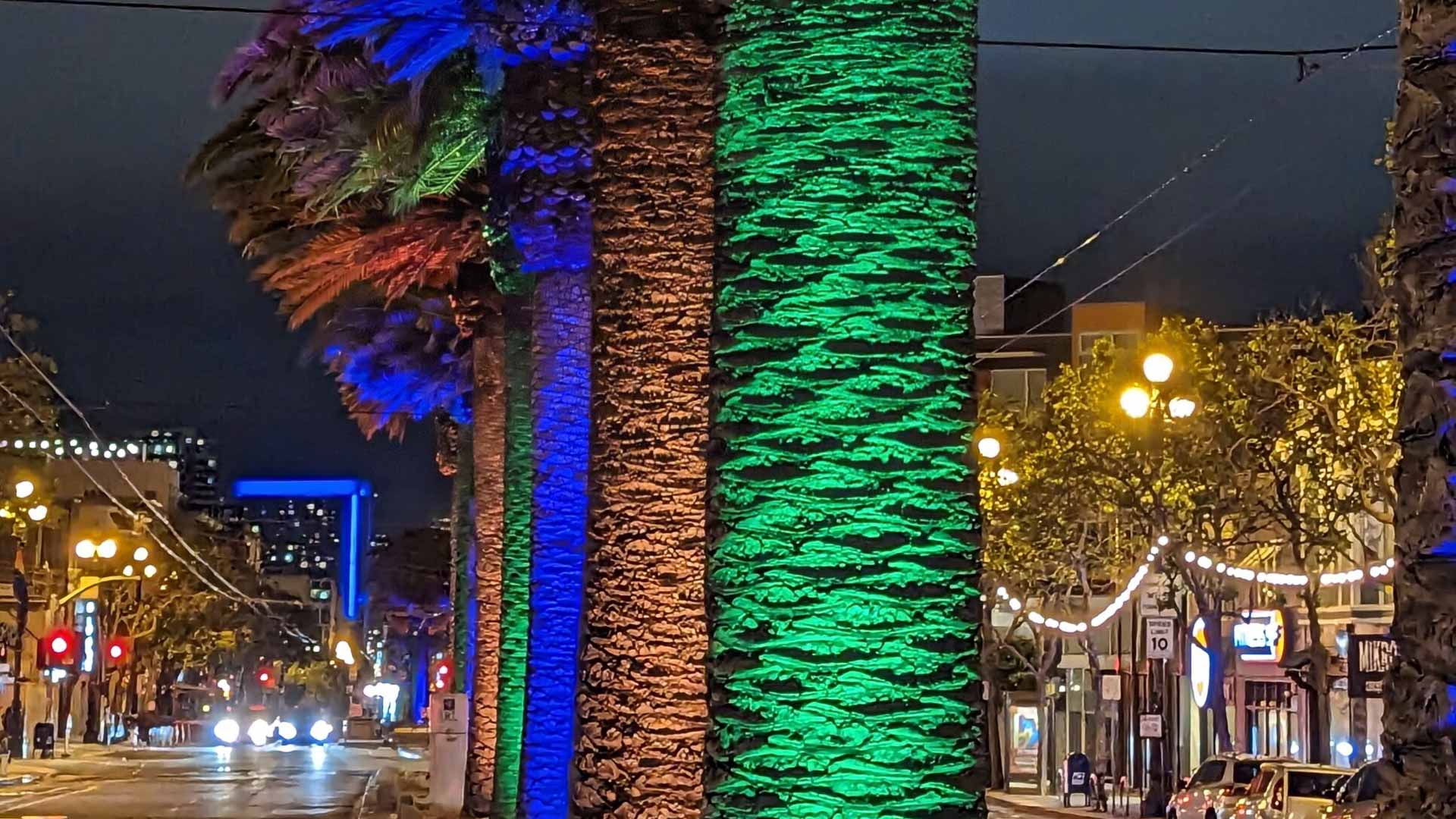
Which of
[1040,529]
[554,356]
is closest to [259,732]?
[1040,529]

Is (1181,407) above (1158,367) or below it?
below

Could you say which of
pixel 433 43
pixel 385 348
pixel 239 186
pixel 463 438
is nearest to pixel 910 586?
pixel 433 43

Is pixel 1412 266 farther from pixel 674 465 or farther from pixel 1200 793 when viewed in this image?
pixel 1200 793

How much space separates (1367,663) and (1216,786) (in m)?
13.8

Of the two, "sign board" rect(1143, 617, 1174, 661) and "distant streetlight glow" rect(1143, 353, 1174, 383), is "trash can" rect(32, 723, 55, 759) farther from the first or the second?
"distant streetlight glow" rect(1143, 353, 1174, 383)

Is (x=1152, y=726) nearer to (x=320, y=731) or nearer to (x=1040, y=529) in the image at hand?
(x=1040, y=529)

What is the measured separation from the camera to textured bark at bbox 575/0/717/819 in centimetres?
1301

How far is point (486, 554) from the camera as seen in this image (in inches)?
1198

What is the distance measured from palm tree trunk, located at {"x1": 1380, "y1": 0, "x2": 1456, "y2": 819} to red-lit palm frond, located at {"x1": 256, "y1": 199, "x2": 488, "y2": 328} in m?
20.6

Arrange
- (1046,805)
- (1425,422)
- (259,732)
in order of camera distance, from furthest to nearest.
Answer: (259,732) → (1046,805) → (1425,422)

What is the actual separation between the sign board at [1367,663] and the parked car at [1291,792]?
535 centimetres

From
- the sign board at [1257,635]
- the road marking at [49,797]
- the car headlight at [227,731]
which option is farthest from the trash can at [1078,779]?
the car headlight at [227,731]

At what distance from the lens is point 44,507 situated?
58.3 metres

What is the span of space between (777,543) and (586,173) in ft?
41.1
